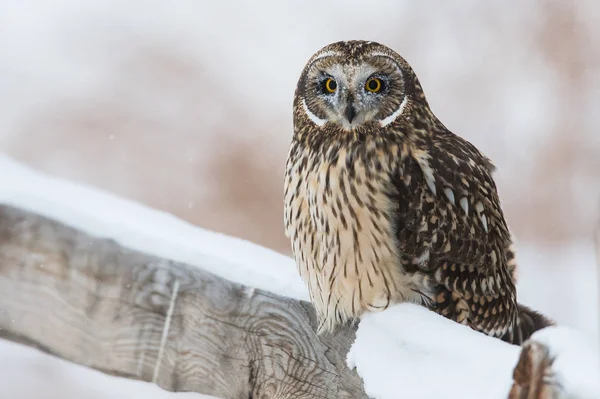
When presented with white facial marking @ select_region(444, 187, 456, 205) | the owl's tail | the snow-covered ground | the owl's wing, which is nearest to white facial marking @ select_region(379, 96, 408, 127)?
the owl's wing

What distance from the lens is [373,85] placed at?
207cm

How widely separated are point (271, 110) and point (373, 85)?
3983 mm

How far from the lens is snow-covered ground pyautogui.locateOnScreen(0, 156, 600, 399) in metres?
1.09

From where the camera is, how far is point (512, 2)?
17.9 ft

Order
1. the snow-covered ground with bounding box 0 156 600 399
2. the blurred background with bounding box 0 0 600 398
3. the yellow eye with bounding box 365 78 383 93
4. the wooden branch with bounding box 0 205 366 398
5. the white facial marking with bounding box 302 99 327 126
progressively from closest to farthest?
the snow-covered ground with bounding box 0 156 600 399 → the wooden branch with bounding box 0 205 366 398 → the yellow eye with bounding box 365 78 383 93 → the white facial marking with bounding box 302 99 327 126 → the blurred background with bounding box 0 0 600 398

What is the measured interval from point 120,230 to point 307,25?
5095 mm

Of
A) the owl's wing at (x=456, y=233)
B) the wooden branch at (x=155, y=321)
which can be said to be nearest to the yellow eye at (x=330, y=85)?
the owl's wing at (x=456, y=233)

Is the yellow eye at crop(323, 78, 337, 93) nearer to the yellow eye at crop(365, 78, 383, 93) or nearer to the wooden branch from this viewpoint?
the yellow eye at crop(365, 78, 383, 93)

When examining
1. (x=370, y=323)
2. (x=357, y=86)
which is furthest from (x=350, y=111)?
(x=370, y=323)

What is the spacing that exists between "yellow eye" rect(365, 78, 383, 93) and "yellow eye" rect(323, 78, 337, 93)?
3.4 inches

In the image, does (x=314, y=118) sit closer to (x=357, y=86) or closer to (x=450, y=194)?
(x=357, y=86)

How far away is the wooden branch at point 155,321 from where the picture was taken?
196 centimetres

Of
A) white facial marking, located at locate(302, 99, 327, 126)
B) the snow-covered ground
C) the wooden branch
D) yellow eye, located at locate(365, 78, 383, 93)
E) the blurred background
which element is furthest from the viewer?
the blurred background

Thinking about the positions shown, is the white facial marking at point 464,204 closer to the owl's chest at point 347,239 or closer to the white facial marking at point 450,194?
the white facial marking at point 450,194
